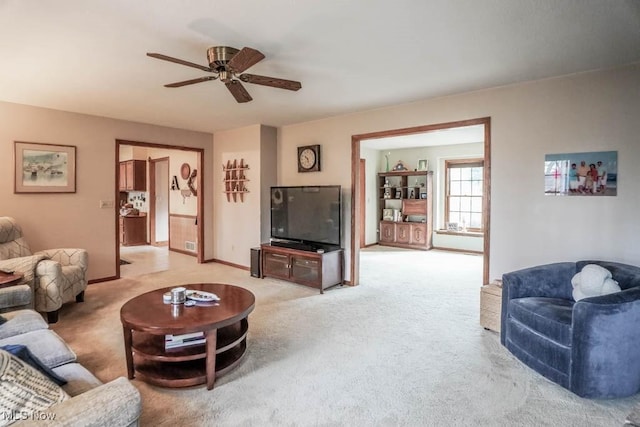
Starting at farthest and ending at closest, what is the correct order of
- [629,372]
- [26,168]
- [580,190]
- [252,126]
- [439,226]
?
[439,226] < [252,126] < [26,168] < [580,190] < [629,372]

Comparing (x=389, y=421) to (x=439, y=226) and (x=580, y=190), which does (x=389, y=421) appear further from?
(x=439, y=226)

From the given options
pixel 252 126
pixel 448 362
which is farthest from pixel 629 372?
pixel 252 126

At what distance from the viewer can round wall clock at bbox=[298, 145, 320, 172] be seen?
16.8 feet

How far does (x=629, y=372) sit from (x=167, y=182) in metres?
8.33

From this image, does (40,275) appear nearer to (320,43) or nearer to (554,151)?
(320,43)

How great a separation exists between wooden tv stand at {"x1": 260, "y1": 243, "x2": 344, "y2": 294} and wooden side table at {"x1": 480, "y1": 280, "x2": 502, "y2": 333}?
1923 mm

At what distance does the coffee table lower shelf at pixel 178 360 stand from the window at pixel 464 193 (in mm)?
6473

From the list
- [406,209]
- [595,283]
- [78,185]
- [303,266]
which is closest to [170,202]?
[78,185]

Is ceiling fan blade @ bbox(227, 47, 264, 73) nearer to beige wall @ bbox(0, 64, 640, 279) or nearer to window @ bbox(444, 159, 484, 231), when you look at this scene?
beige wall @ bbox(0, 64, 640, 279)

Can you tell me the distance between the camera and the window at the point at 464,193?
301 inches

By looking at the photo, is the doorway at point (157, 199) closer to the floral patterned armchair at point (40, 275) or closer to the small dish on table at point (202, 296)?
the floral patterned armchair at point (40, 275)

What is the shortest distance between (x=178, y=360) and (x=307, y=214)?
2.94 meters

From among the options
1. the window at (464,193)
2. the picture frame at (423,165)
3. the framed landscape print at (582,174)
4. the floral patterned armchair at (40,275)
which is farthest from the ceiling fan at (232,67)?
the window at (464,193)

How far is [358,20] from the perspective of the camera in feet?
7.22
